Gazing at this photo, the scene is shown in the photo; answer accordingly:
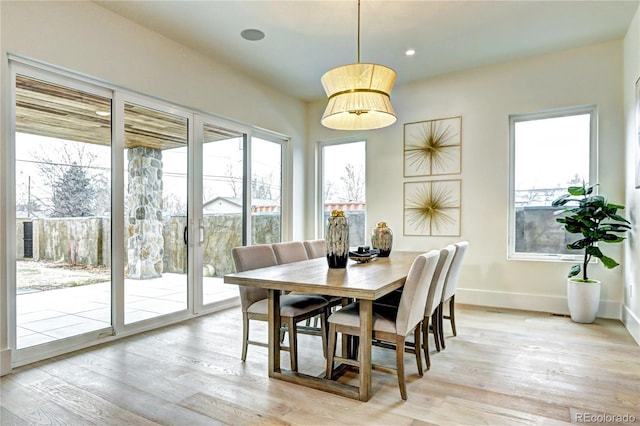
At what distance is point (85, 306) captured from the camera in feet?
11.0

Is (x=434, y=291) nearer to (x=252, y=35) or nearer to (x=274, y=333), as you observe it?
(x=274, y=333)

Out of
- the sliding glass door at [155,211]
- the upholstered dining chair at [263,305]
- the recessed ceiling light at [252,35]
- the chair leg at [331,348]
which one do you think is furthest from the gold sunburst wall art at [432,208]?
the chair leg at [331,348]

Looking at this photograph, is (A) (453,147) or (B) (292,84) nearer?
(A) (453,147)

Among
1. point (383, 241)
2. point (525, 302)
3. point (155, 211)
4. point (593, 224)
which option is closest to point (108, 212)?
point (155, 211)

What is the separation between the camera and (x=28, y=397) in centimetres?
236

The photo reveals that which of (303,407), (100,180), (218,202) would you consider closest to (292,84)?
(218,202)

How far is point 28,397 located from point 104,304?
1177 millimetres

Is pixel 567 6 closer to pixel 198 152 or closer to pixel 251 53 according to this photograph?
pixel 251 53

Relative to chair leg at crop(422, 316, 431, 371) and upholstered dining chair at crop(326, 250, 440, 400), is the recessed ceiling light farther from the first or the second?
chair leg at crop(422, 316, 431, 371)

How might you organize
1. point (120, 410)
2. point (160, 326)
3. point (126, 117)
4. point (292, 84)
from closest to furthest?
point (120, 410), point (126, 117), point (160, 326), point (292, 84)

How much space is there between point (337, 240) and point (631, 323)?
302 cm

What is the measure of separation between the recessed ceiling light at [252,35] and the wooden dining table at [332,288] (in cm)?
240

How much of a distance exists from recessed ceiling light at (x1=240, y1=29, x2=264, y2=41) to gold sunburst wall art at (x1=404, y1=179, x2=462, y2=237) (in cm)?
264

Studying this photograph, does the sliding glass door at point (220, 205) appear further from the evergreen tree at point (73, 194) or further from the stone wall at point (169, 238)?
the evergreen tree at point (73, 194)
